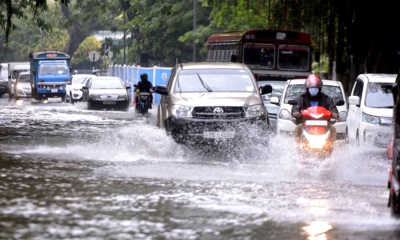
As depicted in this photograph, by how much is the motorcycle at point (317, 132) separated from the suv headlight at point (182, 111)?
10.5 ft

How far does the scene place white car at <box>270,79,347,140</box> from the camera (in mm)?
22281

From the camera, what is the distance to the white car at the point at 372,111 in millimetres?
20109

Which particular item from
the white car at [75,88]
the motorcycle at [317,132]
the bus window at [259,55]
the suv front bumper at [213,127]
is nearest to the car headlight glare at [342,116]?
the suv front bumper at [213,127]

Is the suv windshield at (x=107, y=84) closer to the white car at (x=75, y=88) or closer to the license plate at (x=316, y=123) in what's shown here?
the white car at (x=75, y=88)

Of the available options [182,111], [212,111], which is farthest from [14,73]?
[212,111]

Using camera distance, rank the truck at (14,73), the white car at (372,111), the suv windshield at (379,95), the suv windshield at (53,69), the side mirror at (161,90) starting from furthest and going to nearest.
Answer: the truck at (14,73) < the suv windshield at (53,69) < the suv windshield at (379,95) < the side mirror at (161,90) < the white car at (372,111)

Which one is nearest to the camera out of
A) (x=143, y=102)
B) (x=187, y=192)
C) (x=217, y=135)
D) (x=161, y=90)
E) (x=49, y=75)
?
(x=187, y=192)

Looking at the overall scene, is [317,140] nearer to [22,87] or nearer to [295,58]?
[295,58]

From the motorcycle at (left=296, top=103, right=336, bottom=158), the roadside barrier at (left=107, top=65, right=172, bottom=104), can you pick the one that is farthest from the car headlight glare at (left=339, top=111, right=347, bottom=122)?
the roadside barrier at (left=107, top=65, right=172, bottom=104)

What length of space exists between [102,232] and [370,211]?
10.6ft

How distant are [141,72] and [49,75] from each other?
5.71 m

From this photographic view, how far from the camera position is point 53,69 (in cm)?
5994

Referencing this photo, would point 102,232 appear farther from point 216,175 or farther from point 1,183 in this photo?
point 216,175

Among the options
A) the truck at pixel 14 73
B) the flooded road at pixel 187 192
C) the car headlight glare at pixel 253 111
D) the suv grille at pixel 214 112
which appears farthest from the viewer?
the truck at pixel 14 73
